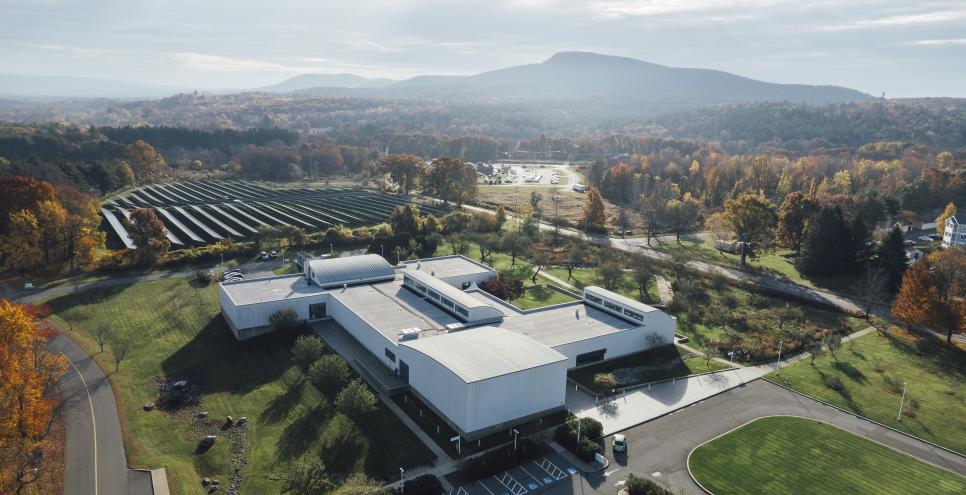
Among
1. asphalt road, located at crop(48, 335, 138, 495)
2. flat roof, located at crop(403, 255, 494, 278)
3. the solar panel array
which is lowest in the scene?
asphalt road, located at crop(48, 335, 138, 495)

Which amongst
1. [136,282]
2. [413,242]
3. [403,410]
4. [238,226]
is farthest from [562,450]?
[238,226]

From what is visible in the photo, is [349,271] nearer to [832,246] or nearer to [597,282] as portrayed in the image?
[597,282]

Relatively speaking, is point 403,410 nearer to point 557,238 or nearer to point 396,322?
point 396,322

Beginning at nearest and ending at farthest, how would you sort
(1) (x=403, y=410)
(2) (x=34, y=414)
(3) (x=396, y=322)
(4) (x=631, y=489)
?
1. (4) (x=631, y=489)
2. (2) (x=34, y=414)
3. (1) (x=403, y=410)
4. (3) (x=396, y=322)

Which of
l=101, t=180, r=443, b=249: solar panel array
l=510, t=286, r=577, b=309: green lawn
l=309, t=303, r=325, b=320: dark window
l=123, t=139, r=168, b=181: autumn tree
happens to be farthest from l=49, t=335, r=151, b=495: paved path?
l=123, t=139, r=168, b=181: autumn tree

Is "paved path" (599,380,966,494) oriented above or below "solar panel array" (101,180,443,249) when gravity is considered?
below

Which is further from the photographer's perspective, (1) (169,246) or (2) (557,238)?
(2) (557,238)

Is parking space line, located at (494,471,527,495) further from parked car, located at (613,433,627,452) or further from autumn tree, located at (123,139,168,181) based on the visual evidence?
autumn tree, located at (123,139,168,181)
